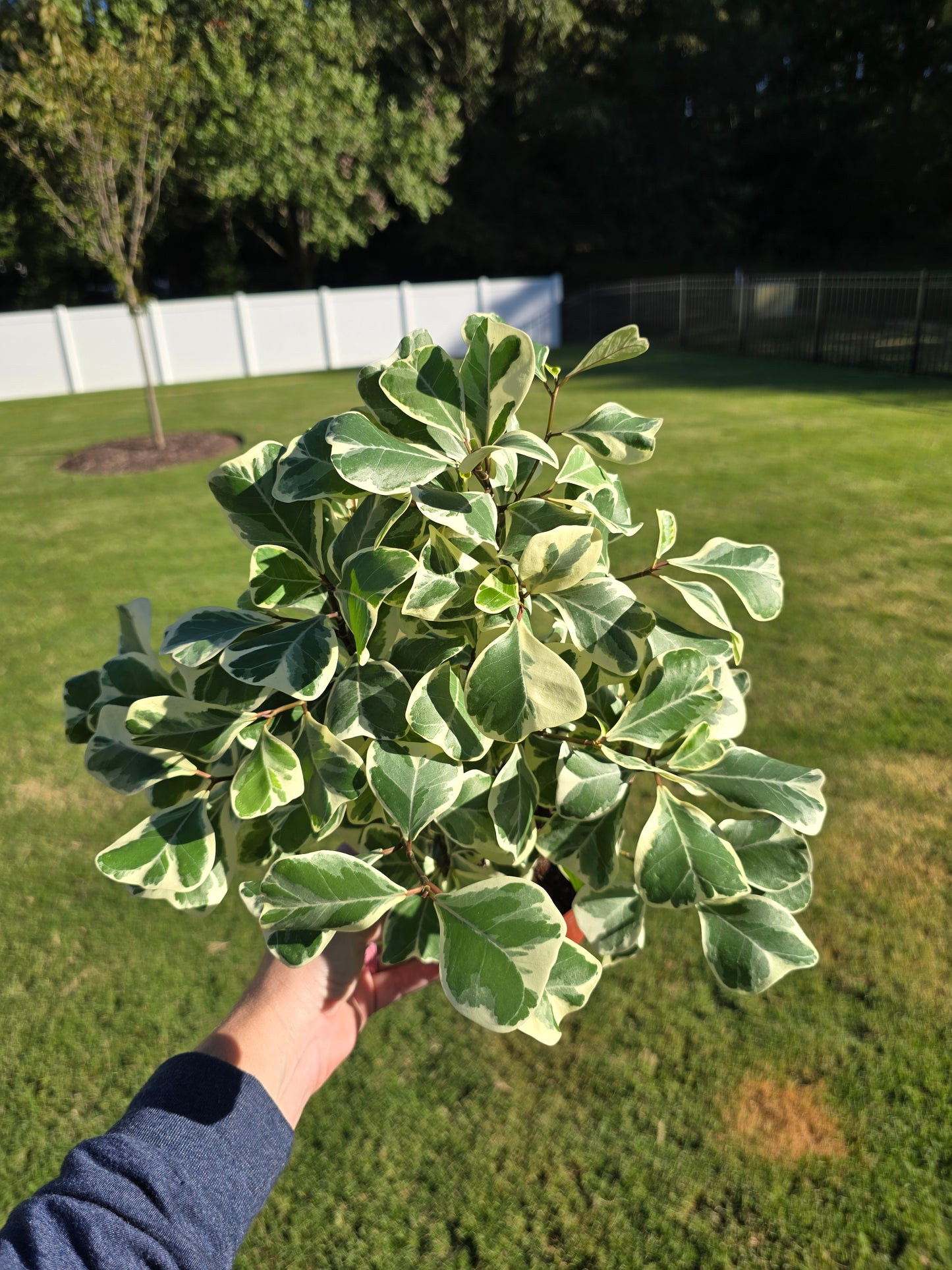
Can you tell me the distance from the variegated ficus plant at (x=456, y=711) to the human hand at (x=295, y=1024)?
13.2 inches

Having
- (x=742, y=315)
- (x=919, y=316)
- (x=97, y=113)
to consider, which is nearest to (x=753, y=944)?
(x=97, y=113)

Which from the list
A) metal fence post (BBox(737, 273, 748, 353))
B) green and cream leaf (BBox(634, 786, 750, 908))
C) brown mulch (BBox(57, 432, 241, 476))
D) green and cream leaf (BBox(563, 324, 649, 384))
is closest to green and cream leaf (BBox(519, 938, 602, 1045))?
green and cream leaf (BBox(634, 786, 750, 908))

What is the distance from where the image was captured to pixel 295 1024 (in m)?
1.31

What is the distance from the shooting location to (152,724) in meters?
0.91

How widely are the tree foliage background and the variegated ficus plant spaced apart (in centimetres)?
2179

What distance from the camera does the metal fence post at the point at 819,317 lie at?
44.2 ft

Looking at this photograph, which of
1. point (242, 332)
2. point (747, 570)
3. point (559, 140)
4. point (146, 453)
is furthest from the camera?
point (559, 140)

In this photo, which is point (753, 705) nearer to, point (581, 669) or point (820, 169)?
point (581, 669)

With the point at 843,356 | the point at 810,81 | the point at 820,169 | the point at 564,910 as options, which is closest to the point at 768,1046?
the point at 564,910

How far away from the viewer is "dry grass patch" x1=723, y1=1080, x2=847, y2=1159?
1.87 m

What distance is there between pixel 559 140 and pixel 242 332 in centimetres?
1248

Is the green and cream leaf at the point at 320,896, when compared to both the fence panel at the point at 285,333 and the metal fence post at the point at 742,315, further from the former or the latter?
the fence panel at the point at 285,333

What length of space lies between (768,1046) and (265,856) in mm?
1649

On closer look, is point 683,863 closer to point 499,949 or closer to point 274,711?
point 499,949
